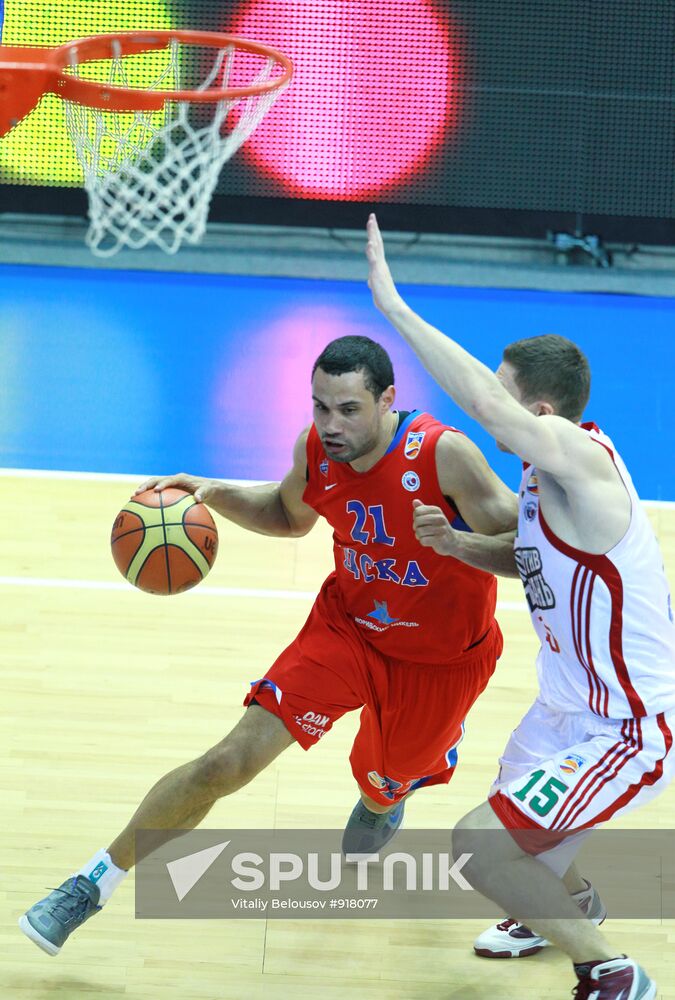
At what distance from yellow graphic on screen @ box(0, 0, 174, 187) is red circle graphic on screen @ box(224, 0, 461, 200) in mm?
990

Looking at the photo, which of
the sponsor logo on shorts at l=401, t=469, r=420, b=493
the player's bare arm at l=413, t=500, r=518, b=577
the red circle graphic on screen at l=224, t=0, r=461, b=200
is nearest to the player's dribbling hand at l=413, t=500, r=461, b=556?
the player's bare arm at l=413, t=500, r=518, b=577

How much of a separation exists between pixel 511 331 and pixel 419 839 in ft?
22.8

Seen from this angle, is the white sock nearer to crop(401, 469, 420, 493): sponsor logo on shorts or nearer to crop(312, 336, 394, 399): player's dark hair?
crop(401, 469, 420, 493): sponsor logo on shorts

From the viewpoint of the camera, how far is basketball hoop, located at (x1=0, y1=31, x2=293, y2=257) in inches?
279

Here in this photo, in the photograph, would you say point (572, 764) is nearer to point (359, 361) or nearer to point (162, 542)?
point (359, 361)

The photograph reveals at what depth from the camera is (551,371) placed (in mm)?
3615

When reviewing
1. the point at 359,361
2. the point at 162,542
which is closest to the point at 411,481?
the point at 359,361

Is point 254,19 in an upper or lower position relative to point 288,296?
upper

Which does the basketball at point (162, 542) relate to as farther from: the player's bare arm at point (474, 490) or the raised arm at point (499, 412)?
the raised arm at point (499, 412)

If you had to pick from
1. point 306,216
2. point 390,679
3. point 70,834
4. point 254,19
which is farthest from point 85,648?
point 254,19

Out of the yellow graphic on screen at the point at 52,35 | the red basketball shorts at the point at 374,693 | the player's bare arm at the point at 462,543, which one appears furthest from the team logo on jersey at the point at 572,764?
the yellow graphic on screen at the point at 52,35

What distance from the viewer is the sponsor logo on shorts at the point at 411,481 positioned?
4.03 m

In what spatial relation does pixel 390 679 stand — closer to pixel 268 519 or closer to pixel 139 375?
pixel 268 519

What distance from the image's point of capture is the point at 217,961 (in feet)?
13.1
